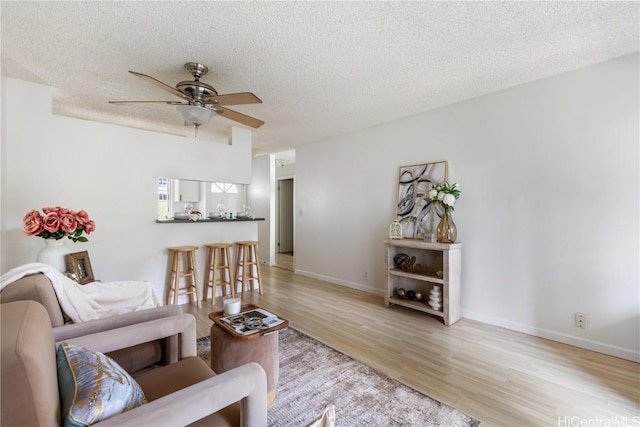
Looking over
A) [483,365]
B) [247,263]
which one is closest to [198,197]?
[247,263]

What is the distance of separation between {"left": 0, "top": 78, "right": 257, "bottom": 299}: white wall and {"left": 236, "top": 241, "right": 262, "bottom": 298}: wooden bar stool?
13.0 inches

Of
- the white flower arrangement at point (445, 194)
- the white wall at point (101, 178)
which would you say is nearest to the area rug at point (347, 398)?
the white wall at point (101, 178)

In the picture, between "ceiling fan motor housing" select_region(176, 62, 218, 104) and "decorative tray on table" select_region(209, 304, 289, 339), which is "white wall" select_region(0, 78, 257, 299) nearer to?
"ceiling fan motor housing" select_region(176, 62, 218, 104)

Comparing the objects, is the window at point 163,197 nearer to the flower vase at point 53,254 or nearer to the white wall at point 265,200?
the flower vase at point 53,254

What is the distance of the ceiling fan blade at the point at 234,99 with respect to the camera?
2209mm

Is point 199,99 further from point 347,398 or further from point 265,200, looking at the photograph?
point 265,200

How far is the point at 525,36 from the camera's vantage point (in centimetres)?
204

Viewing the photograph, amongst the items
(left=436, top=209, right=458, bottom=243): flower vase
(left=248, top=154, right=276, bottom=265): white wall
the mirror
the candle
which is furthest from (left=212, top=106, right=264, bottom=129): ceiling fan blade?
(left=248, top=154, right=276, bottom=265): white wall

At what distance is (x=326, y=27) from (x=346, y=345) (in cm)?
252

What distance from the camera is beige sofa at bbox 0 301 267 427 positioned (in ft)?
2.35

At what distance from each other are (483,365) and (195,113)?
3.03m

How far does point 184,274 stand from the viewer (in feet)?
11.7

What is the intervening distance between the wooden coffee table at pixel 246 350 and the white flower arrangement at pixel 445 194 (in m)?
2.22

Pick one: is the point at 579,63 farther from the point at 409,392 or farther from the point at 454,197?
the point at 409,392
